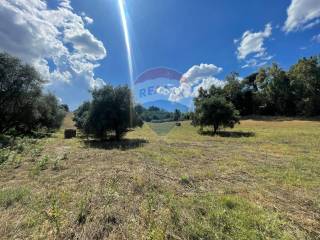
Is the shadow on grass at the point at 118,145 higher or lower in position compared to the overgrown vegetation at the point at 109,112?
lower

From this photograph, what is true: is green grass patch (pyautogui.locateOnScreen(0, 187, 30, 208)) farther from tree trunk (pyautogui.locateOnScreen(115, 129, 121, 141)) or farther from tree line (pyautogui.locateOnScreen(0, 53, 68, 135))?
tree line (pyautogui.locateOnScreen(0, 53, 68, 135))

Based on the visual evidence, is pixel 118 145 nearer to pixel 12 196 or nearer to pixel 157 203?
pixel 12 196

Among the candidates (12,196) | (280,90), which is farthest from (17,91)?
(280,90)

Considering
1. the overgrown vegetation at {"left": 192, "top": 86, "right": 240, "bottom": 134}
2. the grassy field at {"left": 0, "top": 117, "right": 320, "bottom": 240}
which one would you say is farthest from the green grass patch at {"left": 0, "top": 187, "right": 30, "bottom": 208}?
the overgrown vegetation at {"left": 192, "top": 86, "right": 240, "bottom": 134}

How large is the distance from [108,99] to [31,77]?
7508 millimetres

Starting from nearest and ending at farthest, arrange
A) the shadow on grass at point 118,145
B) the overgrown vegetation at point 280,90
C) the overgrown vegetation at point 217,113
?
the shadow on grass at point 118,145 → the overgrown vegetation at point 217,113 → the overgrown vegetation at point 280,90

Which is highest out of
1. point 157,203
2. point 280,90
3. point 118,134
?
point 280,90

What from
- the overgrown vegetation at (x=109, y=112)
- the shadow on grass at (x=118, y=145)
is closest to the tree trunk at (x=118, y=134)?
the overgrown vegetation at (x=109, y=112)

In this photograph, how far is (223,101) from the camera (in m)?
22.1

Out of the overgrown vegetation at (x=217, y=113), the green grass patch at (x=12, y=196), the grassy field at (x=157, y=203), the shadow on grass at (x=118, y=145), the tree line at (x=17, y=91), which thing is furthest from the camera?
the overgrown vegetation at (x=217, y=113)

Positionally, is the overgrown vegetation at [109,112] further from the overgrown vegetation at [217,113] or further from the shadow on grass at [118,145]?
the overgrown vegetation at [217,113]

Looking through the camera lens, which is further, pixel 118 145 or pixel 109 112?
pixel 109 112

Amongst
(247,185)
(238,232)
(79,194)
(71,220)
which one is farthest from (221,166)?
(71,220)

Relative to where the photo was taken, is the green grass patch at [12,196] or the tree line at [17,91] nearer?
the green grass patch at [12,196]
